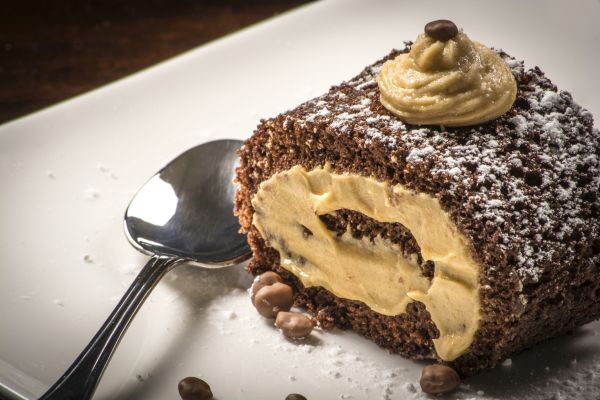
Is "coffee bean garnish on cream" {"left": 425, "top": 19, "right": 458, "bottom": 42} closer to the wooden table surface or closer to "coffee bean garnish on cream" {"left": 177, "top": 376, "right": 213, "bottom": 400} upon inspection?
"coffee bean garnish on cream" {"left": 177, "top": 376, "right": 213, "bottom": 400}

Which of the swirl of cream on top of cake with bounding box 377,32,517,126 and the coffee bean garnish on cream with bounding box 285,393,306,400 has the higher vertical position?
the swirl of cream on top of cake with bounding box 377,32,517,126

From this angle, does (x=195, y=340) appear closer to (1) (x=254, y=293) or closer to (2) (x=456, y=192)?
(1) (x=254, y=293)

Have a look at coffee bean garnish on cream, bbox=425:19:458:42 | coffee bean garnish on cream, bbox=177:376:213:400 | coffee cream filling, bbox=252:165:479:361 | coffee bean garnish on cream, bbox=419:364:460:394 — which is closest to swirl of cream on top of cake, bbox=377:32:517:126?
coffee bean garnish on cream, bbox=425:19:458:42

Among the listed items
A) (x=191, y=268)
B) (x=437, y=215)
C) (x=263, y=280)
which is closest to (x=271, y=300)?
(x=263, y=280)

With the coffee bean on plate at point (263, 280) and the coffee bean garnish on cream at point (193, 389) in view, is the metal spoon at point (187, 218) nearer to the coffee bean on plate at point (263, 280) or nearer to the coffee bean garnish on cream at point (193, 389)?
the coffee bean on plate at point (263, 280)

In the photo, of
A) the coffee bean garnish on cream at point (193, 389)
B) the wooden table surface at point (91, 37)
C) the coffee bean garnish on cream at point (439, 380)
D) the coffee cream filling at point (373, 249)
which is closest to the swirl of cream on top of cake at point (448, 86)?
the coffee cream filling at point (373, 249)

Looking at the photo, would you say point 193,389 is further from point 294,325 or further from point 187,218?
point 187,218
